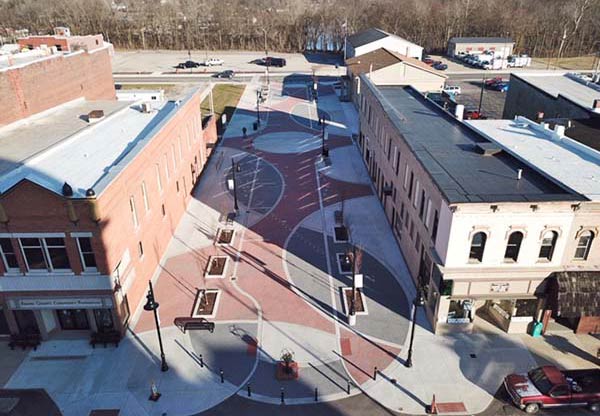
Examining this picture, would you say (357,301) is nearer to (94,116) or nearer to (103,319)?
(103,319)

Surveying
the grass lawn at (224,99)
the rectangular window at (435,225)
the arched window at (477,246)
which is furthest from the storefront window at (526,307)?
the grass lawn at (224,99)

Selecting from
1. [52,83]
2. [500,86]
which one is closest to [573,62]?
[500,86]

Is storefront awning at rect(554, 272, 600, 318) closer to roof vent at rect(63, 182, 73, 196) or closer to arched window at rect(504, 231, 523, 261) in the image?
arched window at rect(504, 231, 523, 261)

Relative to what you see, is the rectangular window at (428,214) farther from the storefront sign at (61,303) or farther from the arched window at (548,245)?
the storefront sign at (61,303)

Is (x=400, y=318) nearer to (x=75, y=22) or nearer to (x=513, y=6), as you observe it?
(x=513, y=6)

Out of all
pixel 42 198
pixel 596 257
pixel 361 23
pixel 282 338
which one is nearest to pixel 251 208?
pixel 282 338

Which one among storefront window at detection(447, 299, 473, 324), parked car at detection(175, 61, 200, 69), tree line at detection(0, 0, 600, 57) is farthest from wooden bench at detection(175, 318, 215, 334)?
tree line at detection(0, 0, 600, 57)

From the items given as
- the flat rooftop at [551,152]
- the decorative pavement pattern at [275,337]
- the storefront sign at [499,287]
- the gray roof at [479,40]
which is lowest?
the decorative pavement pattern at [275,337]
